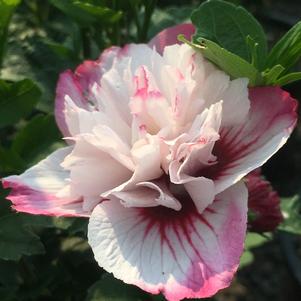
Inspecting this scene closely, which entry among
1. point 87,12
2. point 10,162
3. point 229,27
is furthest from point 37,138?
point 229,27

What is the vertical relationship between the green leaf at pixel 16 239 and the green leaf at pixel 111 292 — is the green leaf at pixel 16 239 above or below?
above

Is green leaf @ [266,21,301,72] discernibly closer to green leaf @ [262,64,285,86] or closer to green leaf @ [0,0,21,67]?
green leaf @ [262,64,285,86]

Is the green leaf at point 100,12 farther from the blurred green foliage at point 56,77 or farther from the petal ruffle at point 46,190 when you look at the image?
the petal ruffle at point 46,190

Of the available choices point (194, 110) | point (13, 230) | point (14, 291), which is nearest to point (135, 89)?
point (194, 110)

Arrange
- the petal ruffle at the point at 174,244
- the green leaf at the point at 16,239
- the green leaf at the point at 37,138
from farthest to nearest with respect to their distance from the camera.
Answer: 1. the green leaf at the point at 37,138
2. the green leaf at the point at 16,239
3. the petal ruffle at the point at 174,244

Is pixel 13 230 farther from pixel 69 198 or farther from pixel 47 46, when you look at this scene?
pixel 47 46

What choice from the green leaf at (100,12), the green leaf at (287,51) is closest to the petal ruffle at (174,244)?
the green leaf at (287,51)

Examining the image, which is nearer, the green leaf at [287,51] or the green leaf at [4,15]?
the green leaf at [287,51]

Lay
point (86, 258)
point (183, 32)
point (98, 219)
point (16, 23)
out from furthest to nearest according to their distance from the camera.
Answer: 1. point (16, 23)
2. point (86, 258)
3. point (183, 32)
4. point (98, 219)
